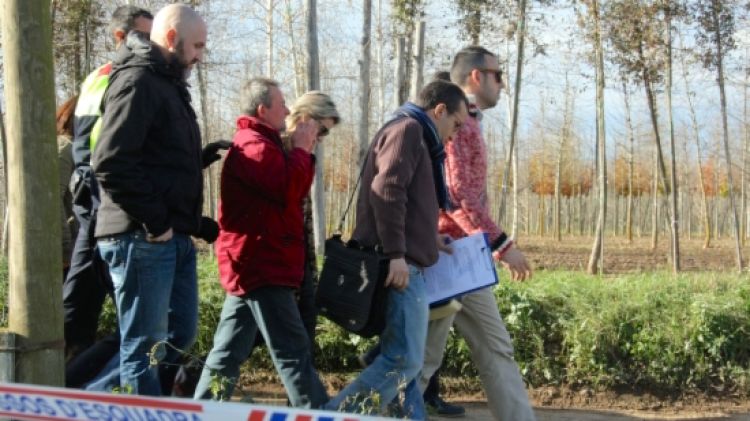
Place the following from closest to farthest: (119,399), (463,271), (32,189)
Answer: (119,399) → (32,189) → (463,271)

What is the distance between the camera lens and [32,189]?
3.38 m

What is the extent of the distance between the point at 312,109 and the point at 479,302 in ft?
4.80

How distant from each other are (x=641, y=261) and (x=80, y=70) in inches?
433

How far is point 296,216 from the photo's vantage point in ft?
15.1

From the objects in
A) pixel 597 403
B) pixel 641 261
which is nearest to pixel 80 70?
pixel 597 403

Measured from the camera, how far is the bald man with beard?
3828mm

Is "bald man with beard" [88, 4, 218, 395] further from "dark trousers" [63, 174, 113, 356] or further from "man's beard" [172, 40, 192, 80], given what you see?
"dark trousers" [63, 174, 113, 356]

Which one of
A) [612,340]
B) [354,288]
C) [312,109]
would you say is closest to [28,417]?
[354,288]

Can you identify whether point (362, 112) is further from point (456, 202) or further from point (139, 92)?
point (139, 92)

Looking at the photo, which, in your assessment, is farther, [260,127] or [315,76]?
[315,76]

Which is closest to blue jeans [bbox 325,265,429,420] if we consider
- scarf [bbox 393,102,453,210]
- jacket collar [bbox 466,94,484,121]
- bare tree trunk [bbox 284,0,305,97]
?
scarf [bbox 393,102,453,210]

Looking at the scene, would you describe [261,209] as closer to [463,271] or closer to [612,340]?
[463,271]

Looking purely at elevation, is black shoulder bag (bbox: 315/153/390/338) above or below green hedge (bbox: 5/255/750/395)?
above

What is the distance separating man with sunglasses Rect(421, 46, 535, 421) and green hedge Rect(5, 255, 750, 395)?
4.37 ft
